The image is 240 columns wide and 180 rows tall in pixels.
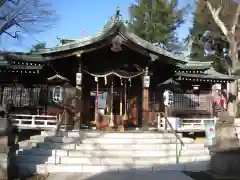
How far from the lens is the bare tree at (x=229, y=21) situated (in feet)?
108

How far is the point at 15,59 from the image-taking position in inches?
645

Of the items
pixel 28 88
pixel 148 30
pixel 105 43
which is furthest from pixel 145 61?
pixel 148 30

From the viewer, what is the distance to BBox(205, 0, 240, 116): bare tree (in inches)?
1292

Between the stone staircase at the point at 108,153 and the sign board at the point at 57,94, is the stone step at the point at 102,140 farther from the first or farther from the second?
the sign board at the point at 57,94

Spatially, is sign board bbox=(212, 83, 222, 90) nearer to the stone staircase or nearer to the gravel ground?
the stone staircase

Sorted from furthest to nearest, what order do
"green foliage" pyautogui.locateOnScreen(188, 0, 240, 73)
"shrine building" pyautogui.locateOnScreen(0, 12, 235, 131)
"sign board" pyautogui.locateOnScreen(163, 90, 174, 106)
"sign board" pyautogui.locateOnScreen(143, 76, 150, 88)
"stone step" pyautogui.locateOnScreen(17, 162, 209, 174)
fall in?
"green foliage" pyautogui.locateOnScreen(188, 0, 240, 73) → "sign board" pyautogui.locateOnScreen(163, 90, 174, 106) → "sign board" pyautogui.locateOnScreen(143, 76, 150, 88) → "shrine building" pyautogui.locateOnScreen(0, 12, 235, 131) → "stone step" pyautogui.locateOnScreen(17, 162, 209, 174)

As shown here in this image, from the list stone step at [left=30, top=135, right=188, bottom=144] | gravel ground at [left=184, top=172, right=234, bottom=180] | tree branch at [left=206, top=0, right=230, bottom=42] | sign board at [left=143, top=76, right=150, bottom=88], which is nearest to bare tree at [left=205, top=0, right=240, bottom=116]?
tree branch at [left=206, top=0, right=230, bottom=42]

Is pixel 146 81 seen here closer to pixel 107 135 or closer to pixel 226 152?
pixel 107 135

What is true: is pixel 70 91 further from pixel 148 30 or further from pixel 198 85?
pixel 148 30

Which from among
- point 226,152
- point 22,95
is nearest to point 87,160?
point 226,152

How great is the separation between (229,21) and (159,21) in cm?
987

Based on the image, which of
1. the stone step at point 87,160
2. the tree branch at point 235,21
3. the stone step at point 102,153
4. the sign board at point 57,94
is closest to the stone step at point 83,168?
the stone step at point 87,160

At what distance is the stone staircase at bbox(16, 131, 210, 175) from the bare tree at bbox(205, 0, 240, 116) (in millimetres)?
22777

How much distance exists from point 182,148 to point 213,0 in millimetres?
26736
